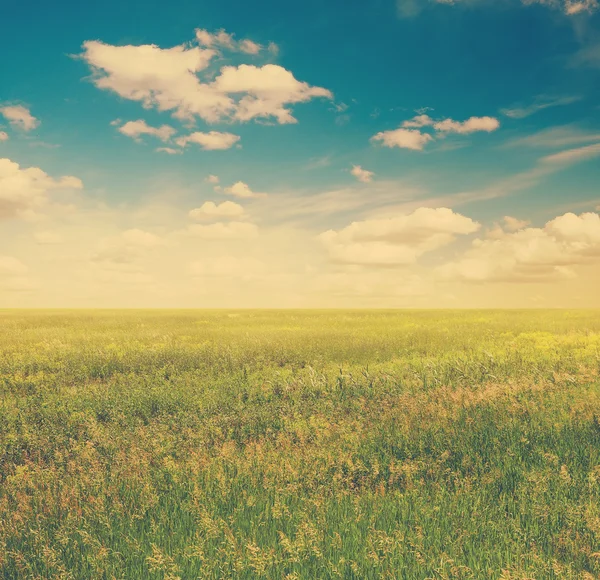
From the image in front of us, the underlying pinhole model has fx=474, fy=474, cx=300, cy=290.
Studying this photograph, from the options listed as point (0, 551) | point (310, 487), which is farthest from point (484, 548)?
point (0, 551)

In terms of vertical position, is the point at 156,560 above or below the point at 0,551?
above

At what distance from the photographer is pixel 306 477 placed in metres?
6.16

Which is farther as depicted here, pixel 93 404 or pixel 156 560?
pixel 93 404

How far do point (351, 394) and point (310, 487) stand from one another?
5.83 m

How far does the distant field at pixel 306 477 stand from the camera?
4.29m

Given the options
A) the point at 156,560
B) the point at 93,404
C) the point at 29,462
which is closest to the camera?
the point at 156,560

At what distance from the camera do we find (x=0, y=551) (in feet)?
15.4

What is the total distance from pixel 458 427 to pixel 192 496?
15.3 ft

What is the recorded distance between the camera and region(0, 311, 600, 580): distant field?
14.1 feet

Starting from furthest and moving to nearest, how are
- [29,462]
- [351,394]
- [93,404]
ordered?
[351,394], [93,404], [29,462]

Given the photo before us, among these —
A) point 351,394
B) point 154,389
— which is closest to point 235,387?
point 154,389

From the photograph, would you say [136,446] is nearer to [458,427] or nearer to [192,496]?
[192,496]

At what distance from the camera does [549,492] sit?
5516 millimetres

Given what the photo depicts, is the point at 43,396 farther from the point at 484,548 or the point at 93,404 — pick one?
the point at 484,548
